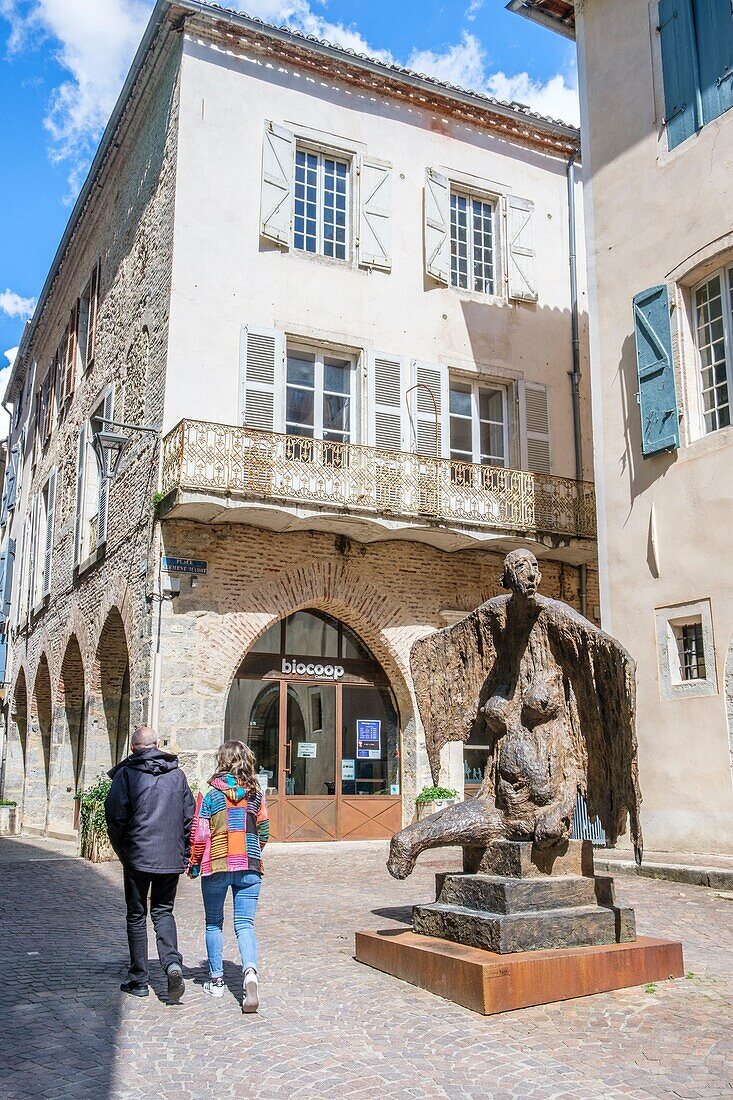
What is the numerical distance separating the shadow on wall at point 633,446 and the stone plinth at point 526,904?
6820mm

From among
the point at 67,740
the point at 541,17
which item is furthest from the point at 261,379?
the point at 67,740

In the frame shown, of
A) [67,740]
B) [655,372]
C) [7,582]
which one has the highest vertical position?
[7,582]

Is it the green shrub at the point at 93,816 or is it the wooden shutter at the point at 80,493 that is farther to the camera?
the wooden shutter at the point at 80,493

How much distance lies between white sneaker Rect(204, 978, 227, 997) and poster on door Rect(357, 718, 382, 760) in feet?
34.7

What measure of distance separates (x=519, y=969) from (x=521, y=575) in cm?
217

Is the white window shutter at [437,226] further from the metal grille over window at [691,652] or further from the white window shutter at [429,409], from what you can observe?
the metal grille over window at [691,652]

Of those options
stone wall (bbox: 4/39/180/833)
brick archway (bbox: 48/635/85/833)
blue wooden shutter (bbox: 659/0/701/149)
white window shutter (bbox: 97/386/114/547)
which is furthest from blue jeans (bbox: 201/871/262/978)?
brick archway (bbox: 48/635/85/833)

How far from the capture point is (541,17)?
47.7 ft

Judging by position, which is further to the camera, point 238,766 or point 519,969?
point 238,766

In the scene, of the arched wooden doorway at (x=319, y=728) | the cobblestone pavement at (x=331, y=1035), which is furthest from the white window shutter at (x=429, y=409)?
the cobblestone pavement at (x=331, y=1035)

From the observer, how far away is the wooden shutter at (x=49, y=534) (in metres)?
23.1

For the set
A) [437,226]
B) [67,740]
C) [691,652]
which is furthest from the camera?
[67,740]

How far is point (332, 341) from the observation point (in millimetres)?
16328

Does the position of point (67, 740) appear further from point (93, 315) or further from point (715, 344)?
point (715, 344)
